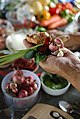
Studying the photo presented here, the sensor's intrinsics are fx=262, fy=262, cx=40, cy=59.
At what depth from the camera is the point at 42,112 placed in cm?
95

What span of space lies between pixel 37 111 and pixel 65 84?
0.59 feet

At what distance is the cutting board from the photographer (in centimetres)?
94

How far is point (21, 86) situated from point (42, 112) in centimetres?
13

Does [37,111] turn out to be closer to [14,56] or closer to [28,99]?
[28,99]

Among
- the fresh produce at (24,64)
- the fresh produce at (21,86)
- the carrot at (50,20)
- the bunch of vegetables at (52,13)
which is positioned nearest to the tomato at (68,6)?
the bunch of vegetables at (52,13)

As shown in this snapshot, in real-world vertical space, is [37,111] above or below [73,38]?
below

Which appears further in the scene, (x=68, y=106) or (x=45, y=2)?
(x=45, y=2)

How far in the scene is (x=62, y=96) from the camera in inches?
41.7

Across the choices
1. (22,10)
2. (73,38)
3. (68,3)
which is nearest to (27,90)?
(73,38)

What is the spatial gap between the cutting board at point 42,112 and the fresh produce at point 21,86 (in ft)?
0.20

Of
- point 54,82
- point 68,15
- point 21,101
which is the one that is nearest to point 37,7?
point 68,15

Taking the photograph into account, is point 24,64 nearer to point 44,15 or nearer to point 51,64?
point 51,64

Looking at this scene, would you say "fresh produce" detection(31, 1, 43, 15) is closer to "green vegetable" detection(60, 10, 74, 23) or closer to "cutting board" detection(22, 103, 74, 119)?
"green vegetable" detection(60, 10, 74, 23)

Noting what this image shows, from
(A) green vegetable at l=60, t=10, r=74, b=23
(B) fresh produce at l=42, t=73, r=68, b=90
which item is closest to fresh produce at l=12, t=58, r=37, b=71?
(B) fresh produce at l=42, t=73, r=68, b=90
